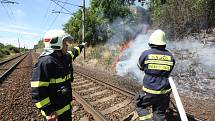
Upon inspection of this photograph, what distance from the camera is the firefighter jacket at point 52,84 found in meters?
4.06

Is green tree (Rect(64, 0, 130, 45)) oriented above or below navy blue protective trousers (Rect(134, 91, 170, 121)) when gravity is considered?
above

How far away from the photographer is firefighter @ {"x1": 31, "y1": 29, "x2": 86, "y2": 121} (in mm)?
4070

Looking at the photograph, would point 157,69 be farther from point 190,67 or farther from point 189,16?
point 189,16

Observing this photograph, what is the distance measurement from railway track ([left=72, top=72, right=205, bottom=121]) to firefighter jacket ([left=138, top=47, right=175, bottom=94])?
2.14 meters

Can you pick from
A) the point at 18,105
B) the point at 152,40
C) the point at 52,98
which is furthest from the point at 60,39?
the point at 18,105

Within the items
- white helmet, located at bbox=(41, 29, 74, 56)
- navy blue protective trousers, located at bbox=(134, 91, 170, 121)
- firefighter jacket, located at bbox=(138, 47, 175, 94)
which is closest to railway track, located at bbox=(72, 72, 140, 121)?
navy blue protective trousers, located at bbox=(134, 91, 170, 121)

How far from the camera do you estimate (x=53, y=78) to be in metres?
4.25

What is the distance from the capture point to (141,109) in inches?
217

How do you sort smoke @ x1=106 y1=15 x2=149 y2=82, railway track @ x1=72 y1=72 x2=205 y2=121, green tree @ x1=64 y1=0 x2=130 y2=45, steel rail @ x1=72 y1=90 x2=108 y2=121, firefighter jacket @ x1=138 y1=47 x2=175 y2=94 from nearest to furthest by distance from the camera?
firefighter jacket @ x1=138 y1=47 x2=175 y2=94
steel rail @ x1=72 y1=90 x2=108 y2=121
railway track @ x1=72 y1=72 x2=205 y2=121
smoke @ x1=106 y1=15 x2=149 y2=82
green tree @ x1=64 y1=0 x2=130 y2=45

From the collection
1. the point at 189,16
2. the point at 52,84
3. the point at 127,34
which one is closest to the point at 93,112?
the point at 52,84

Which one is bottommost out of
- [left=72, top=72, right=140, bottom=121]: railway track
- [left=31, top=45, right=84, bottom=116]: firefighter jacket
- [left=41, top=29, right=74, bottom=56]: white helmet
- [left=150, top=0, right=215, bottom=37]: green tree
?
[left=72, top=72, right=140, bottom=121]: railway track

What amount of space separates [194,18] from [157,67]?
58.5 feet

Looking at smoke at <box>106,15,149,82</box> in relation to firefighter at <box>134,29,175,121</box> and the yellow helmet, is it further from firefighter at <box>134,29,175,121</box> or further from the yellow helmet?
the yellow helmet

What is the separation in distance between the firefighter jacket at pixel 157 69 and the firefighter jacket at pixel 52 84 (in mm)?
1460
